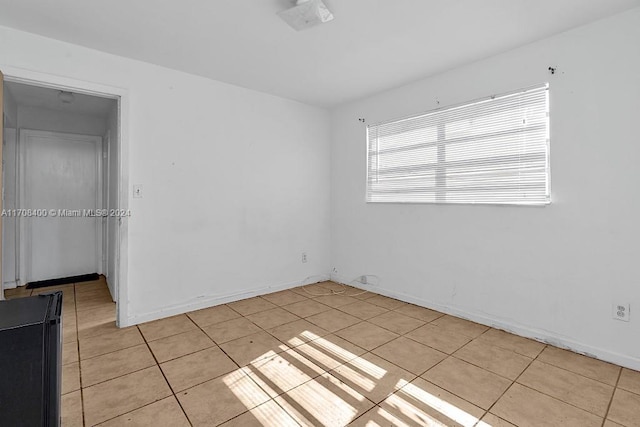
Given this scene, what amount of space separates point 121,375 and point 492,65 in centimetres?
392

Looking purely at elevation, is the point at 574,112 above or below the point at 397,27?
below

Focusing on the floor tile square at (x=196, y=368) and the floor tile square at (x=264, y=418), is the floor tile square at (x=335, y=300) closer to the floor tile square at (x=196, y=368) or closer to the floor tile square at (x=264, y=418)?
the floor tile square at (x=196, y=368)

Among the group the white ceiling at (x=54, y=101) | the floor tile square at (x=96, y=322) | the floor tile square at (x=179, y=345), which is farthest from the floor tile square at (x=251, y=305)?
the white ceiling at (x=54, y=101)

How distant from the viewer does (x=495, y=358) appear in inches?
92.4

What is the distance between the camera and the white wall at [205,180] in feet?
9.74

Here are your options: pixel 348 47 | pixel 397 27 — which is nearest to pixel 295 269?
pixel 348 47

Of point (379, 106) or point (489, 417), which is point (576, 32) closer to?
point (379, 106)

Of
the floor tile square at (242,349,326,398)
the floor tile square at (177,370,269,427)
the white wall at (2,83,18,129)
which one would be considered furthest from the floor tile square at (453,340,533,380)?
the white wall at (2,83,18,129)

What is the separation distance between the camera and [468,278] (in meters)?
3.11

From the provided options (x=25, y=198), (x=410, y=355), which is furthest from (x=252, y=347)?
(x=25, y=198)

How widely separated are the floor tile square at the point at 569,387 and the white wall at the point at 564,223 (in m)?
0.46

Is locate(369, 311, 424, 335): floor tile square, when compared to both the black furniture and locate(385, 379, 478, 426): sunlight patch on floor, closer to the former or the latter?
locate(385, 379, 478, 426): sunlight patch on floor

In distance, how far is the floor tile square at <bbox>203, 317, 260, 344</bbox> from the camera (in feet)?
8.85

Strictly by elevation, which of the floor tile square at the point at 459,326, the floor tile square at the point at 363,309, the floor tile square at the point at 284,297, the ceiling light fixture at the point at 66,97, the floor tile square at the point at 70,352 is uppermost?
the ceiling light fixture at the point at 66,97
